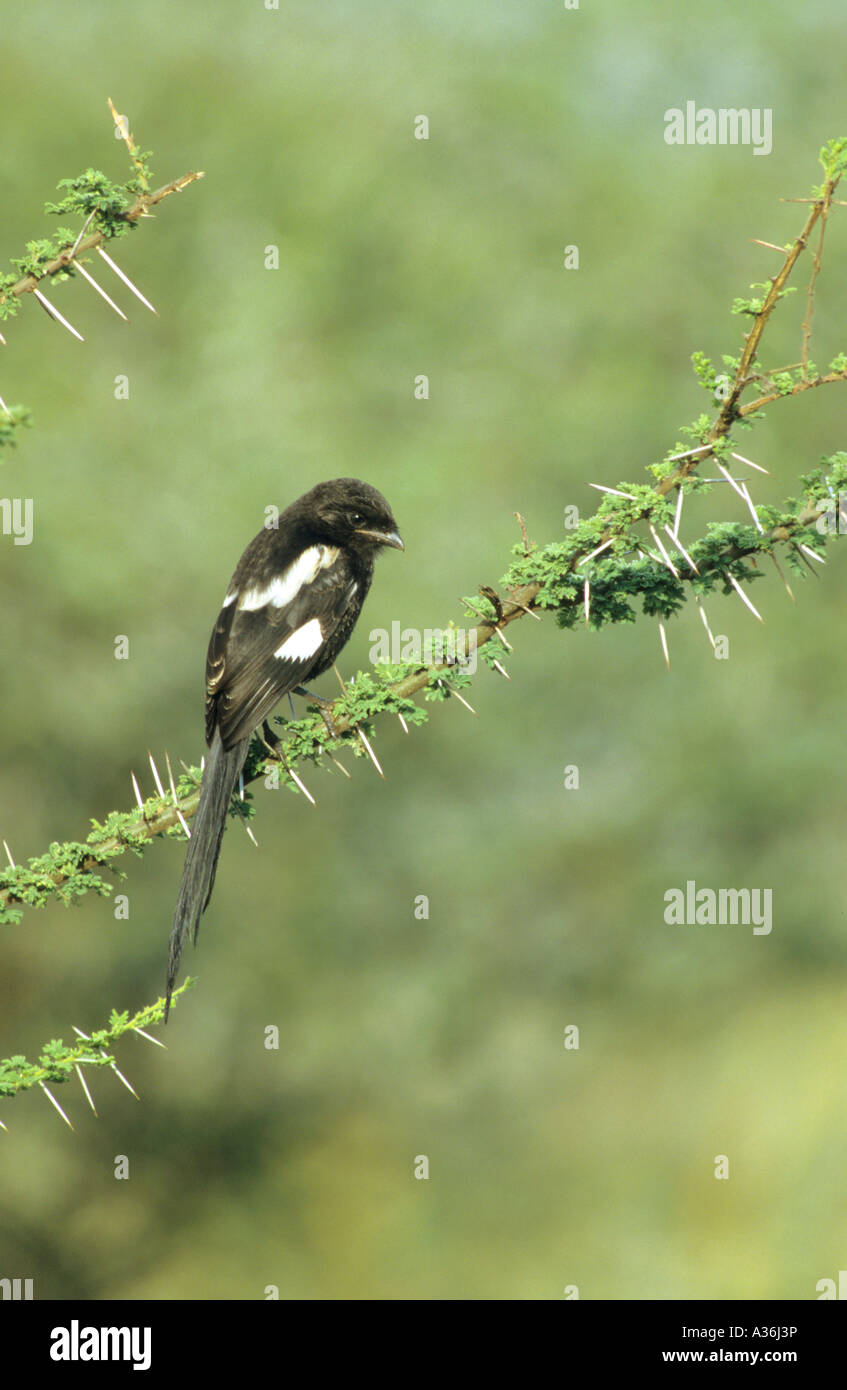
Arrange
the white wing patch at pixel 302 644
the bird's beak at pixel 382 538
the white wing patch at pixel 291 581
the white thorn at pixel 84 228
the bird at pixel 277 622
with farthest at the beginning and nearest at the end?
the bird's beak at pixel 382 538 < the white wing patch at pixel 291 581 < the white wing patch at pixel 302 644 < the bird at pixel 277 622 < the white thorn at pixel 84 228

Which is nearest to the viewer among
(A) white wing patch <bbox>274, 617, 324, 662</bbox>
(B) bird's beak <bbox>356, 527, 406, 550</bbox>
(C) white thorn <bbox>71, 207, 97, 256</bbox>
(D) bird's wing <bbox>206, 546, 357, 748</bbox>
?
(C) white thorn <bbox>71, 207, 97, 256</bbox>

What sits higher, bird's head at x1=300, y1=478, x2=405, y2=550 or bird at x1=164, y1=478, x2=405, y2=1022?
bird's head at x1=300, y1=478, x2=405, y2=550

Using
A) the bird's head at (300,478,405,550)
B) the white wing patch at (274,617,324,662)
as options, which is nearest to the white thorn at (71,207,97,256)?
the white wing patch at (274,617,324,662)

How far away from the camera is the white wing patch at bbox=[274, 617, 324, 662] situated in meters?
4.59

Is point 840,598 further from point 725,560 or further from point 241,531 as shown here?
point 725,560

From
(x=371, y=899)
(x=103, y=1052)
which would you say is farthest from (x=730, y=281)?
(x=103, y=1052)

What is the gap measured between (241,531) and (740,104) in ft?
21.7

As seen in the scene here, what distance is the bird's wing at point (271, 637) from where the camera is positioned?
4203mm

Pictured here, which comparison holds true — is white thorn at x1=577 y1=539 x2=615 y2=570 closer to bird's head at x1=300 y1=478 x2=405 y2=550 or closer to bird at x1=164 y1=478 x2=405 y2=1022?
bird at x1=164 y1=478 x2=405 y2=1022

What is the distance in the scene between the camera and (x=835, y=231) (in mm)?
12219

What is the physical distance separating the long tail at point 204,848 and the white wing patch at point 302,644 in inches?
Result: 30.7

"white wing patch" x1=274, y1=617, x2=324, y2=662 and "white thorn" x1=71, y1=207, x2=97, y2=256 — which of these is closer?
"white thorn" x1=71, y1=207, x2=97, y2=256

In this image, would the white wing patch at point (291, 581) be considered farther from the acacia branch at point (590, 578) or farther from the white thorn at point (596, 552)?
the white thorn at point (596, 552)

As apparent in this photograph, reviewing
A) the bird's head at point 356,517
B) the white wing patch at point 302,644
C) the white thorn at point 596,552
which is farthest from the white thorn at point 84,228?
the bird's head at point 356,517
